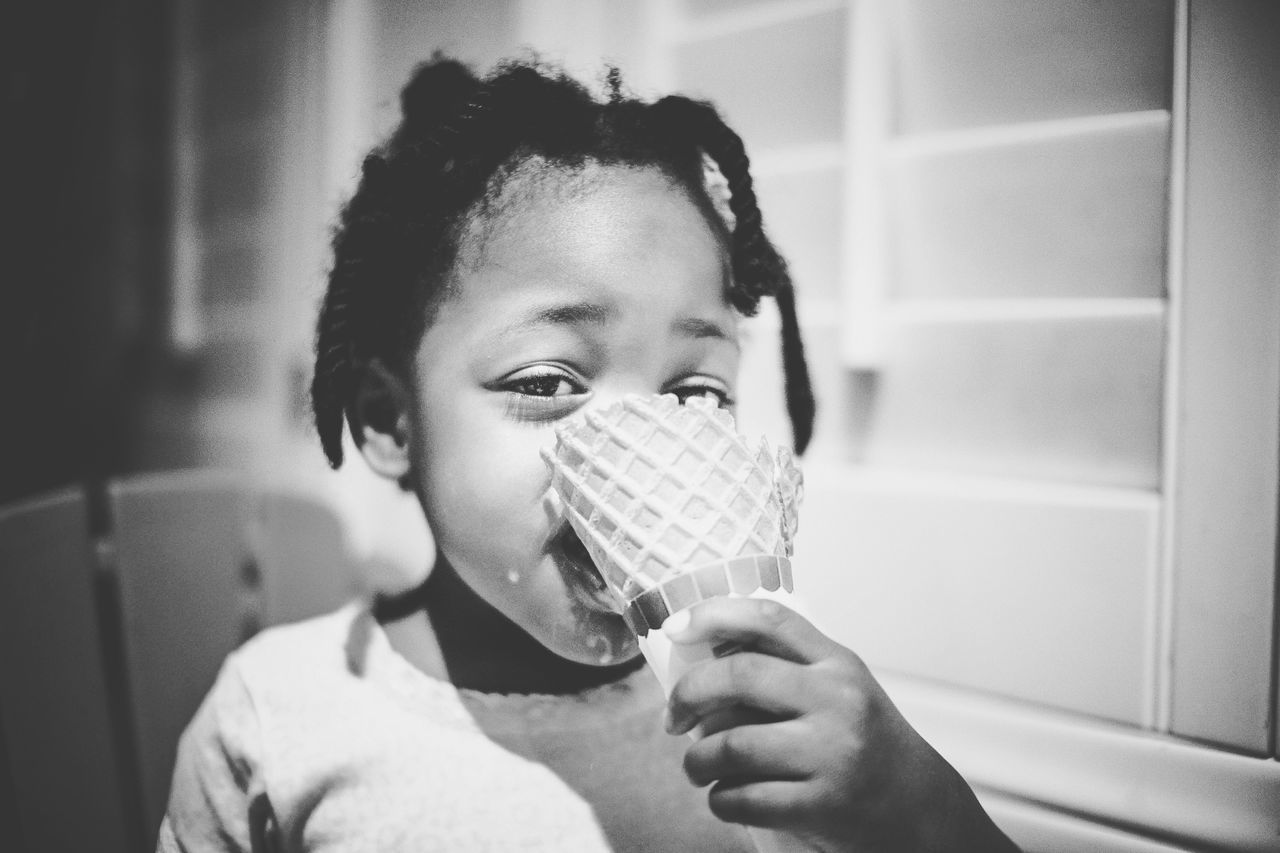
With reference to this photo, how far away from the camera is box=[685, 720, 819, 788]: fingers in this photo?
304 millimetres

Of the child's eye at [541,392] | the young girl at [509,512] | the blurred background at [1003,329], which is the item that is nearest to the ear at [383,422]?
the young girl at [509,512]

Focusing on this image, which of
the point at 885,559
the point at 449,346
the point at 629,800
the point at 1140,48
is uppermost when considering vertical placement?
the point at 1140,48

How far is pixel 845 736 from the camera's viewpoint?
31 centimetres

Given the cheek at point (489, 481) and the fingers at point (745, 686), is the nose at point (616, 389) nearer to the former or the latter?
the cheek at point (489, 481)

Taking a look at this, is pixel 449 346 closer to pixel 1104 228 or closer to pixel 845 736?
pixel 845 736

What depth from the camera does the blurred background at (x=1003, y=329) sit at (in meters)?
0.46

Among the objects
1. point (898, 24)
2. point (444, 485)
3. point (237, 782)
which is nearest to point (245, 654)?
point (237, 782)

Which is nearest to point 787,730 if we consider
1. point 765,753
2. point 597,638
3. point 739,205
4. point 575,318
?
point 765,753

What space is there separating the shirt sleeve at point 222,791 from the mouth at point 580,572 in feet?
0.85

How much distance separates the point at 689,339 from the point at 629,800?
30cm

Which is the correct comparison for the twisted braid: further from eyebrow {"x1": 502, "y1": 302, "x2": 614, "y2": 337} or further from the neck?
the neck

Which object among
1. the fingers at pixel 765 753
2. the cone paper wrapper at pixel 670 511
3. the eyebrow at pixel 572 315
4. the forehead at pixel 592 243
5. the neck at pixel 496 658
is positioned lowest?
the neck at pixel 496 658

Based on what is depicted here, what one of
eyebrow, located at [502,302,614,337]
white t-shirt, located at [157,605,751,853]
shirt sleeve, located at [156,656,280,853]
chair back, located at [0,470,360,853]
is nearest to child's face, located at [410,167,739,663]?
eyebrow, located at [502,302,614,337]

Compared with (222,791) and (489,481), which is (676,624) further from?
(222,791)
